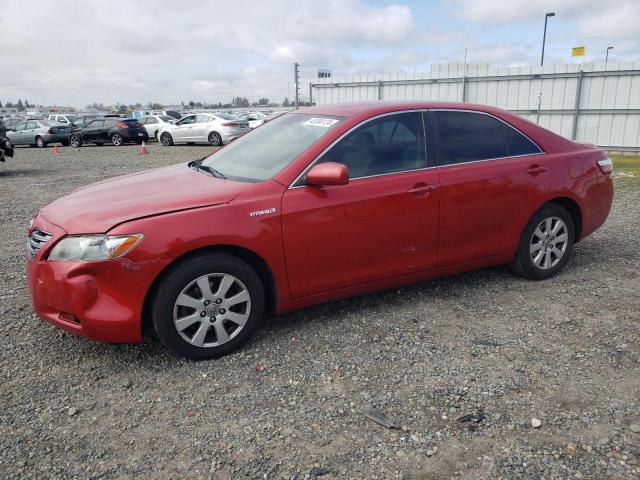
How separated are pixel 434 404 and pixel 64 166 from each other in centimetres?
1550

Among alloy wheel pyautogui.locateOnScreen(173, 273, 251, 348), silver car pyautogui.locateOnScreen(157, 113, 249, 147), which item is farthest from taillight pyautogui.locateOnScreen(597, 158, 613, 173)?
silver car pyautogui.locateOnScreen(157, 113, 249, 147)

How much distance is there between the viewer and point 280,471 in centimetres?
251

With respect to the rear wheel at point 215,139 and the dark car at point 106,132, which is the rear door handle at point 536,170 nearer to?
the rear wheel at point 215,139

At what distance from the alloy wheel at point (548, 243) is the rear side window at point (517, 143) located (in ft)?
2.12

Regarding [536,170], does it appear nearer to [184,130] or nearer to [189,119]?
[184,130]

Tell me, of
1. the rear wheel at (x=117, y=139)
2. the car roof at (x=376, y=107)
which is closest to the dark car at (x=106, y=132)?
the rear wheel at (x=117, y=139)

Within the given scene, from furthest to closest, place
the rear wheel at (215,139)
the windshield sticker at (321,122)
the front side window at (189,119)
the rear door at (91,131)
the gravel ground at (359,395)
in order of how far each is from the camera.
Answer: the rear door at (91,131), the front side window at (189,119), the rear wheel at (215,139), the windshield sticker at (321,122), the gravel ground at (359,395)

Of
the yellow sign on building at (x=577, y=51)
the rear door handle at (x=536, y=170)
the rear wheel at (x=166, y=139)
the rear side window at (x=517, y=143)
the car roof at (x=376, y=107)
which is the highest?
the yellow sign on building at (x=577, y=51)

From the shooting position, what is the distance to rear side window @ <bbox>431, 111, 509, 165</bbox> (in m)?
4.32

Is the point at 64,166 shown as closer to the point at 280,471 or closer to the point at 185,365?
the point at 185,365

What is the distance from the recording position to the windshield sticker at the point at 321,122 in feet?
13.3

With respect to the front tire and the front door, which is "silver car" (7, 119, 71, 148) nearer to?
the front door

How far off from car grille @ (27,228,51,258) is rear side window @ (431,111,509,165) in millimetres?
2928

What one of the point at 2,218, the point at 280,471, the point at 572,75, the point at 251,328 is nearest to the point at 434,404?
the point at 280,471
